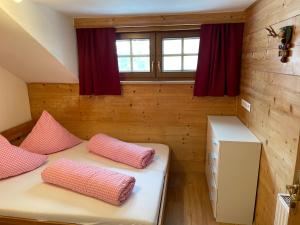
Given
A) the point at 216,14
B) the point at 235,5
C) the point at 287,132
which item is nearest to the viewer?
the point at 287,132

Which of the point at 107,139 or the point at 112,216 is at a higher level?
the point at 107,139

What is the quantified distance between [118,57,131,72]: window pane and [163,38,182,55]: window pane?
0.48m

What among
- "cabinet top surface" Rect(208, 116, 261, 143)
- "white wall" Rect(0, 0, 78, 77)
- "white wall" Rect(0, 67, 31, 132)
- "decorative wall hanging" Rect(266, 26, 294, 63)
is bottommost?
"cabinet top surface" Rect(208, 116, 261, 143)

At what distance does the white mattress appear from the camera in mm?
1593

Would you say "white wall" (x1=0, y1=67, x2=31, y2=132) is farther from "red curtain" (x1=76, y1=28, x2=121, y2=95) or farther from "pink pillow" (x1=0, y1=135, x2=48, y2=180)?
"red curtain" (x1=76, y1=28, x2=121, y2=95)

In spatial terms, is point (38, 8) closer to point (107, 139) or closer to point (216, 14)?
point (107, 139)

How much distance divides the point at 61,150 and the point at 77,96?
75cm

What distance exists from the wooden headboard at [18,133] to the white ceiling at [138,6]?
1.50m

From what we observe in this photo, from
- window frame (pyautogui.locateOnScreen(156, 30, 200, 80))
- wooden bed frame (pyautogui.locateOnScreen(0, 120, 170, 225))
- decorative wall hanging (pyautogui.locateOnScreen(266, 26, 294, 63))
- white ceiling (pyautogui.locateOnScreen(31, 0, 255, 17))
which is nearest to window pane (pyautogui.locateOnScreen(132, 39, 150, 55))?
window frame (pyautogui.locateOnScreen(156, 30, 200, 80))

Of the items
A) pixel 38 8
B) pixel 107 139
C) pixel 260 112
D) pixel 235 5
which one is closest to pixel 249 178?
pixel 260 112

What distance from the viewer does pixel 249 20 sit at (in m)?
2.37

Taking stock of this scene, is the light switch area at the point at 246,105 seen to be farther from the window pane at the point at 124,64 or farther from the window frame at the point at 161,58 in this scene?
the window pane at the point at 124,64

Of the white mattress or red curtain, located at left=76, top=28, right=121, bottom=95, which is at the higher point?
red curtain, located at left=76, top=28, right=121, bottom=95

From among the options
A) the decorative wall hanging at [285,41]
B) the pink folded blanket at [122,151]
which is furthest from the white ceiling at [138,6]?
the pink folded blanket at [122,151]
